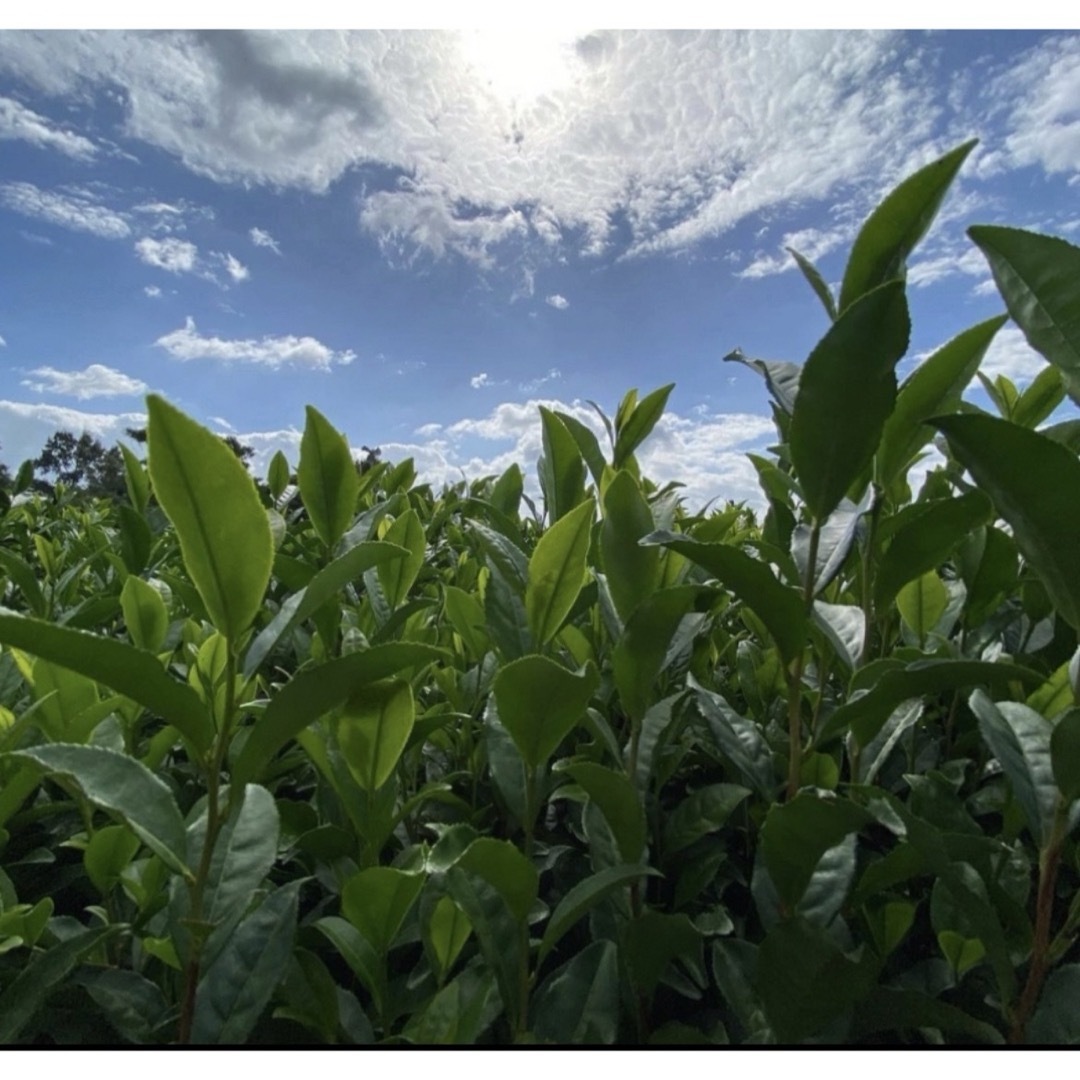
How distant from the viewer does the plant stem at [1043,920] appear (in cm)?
96

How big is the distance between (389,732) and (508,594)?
0.34 meters

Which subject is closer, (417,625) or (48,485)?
(417,625)

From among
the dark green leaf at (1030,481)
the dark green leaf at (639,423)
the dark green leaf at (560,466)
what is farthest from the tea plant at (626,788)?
the dark green leaf at (639,423)

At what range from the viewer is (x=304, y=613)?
97cm

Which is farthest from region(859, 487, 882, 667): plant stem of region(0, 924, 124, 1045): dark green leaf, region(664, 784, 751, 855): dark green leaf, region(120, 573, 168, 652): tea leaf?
region(120, 573, 168, 652): tea leaf

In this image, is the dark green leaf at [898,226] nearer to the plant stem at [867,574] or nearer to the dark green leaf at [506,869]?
the plant stem at [867,574]

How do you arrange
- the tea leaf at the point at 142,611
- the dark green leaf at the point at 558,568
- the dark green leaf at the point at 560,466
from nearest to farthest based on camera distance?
the dark green leaf at the point at 558,568, the tea leaf at the point at 142,611, the dark green leaf at the point at 560,466

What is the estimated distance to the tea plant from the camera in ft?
2.98

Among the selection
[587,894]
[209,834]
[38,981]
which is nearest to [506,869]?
[587,894]

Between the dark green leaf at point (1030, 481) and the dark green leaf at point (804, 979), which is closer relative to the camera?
the dark green leaf at point (1030, 481)

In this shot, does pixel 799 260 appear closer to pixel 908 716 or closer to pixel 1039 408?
pixel 908 716

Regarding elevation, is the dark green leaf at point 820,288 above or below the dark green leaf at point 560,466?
above

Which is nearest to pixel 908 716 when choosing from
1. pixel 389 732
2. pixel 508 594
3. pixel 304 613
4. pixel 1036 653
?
pixel 1036 653

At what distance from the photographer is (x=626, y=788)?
1015 millimetres
